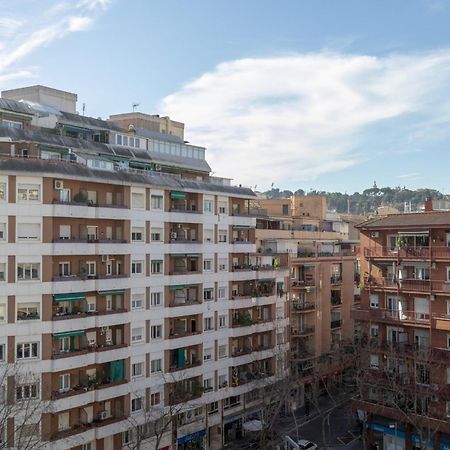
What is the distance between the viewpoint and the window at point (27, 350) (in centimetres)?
3834

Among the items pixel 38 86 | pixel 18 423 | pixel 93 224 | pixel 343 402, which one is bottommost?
pixel 343 402

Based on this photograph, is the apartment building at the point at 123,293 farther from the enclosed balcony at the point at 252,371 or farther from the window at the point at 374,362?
the window at the point at 374,362

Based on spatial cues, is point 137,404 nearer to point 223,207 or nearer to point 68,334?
point 68,334

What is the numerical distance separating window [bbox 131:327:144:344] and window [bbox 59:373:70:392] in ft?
19.9

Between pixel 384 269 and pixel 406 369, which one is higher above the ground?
pixel 384 269

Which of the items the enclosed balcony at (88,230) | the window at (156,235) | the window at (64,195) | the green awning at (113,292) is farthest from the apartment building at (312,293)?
the window at (64,195)

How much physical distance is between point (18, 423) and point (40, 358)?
4.29 meters

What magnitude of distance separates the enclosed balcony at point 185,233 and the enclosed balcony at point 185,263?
1.22 meters

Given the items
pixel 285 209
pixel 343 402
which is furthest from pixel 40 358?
pixel 285 209

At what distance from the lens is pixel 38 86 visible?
169 ft

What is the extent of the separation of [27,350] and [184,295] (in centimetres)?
1555

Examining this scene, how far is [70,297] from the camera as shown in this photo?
133 ft

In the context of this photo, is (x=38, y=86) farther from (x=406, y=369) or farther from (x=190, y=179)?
(x=406, y=369)

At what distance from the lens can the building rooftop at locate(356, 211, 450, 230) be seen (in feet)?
161
